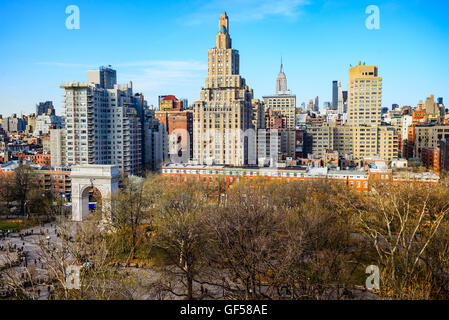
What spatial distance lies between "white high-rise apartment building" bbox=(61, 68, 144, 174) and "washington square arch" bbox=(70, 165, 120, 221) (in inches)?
639

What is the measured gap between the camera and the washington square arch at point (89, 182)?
30.0m

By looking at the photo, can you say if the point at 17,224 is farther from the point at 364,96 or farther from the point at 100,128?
the point at 364,96

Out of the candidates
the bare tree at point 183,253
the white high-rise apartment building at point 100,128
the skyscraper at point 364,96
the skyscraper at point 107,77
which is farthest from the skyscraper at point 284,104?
the bare tree at point 183,253

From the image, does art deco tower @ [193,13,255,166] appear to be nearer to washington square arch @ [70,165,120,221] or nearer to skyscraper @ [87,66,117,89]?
skyscraper @ [87,66,117,89]

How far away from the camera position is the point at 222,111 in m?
53.1

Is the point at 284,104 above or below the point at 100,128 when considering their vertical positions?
above

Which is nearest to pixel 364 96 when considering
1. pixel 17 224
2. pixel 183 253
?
pixel 17 224

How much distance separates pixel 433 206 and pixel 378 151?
36.9 meters

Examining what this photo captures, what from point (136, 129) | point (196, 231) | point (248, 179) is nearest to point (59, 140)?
point (136, 129)

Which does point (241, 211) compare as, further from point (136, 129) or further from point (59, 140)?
point (59, 140)

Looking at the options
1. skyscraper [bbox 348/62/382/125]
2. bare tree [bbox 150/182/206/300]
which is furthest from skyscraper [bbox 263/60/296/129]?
bare tree [bbox 150/182/206/300]

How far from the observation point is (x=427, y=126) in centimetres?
6638

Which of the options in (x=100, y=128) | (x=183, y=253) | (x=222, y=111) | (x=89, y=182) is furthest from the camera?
(x=222, y=111)

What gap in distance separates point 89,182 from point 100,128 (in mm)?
19589
